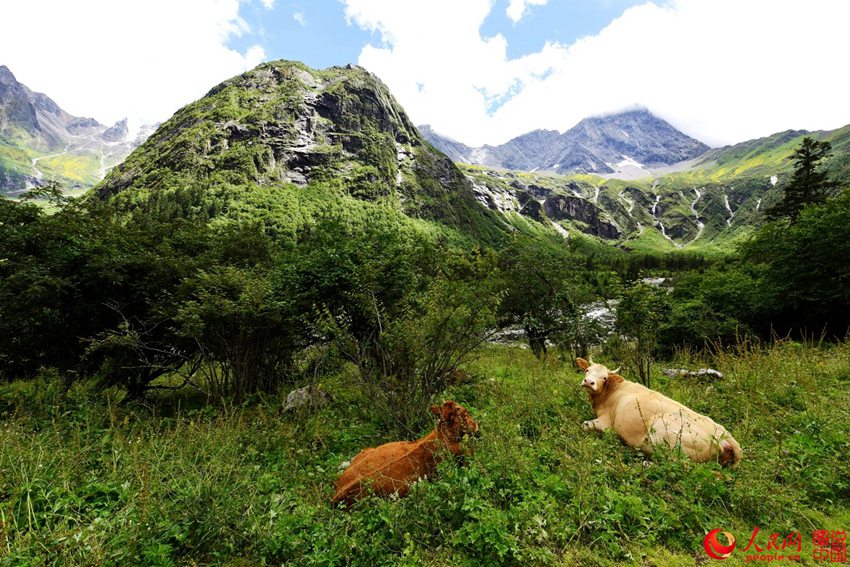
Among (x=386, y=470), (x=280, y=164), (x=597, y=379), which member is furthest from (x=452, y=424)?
Answer: (x=280, y=164)

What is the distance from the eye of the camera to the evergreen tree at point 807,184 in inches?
1316

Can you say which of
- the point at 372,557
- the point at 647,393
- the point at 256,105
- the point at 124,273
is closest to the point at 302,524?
the point at 372,557

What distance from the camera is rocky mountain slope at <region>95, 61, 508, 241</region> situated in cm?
10931

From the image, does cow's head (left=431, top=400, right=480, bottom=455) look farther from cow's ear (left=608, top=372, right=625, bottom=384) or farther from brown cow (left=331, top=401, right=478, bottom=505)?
cow's ear (left=608, top=372, right=625, bottom=384)

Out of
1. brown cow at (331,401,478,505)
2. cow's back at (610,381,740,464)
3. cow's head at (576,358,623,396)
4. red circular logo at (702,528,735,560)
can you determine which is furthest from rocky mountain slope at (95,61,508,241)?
red circular logo at (702,528,735,560)

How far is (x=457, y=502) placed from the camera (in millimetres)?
3875

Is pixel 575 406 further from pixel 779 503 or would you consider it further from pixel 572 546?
pixel 572 546

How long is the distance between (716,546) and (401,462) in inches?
134

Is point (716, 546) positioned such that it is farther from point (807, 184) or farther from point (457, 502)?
point (807, 184)

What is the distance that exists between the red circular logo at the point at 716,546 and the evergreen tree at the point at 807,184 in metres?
42.8

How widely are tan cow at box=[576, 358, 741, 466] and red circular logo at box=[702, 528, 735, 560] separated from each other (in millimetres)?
1339

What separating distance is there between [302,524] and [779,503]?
496cm

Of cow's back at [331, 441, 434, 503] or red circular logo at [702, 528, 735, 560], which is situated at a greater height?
red circular logo at [702, 528, 735, 560]

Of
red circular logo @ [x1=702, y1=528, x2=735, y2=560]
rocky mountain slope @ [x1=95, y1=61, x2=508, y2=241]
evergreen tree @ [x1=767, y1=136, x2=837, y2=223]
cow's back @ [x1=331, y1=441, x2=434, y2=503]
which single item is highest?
rocky mountain slope @ [x1=95, y1=61, x2=508, y2=241]
